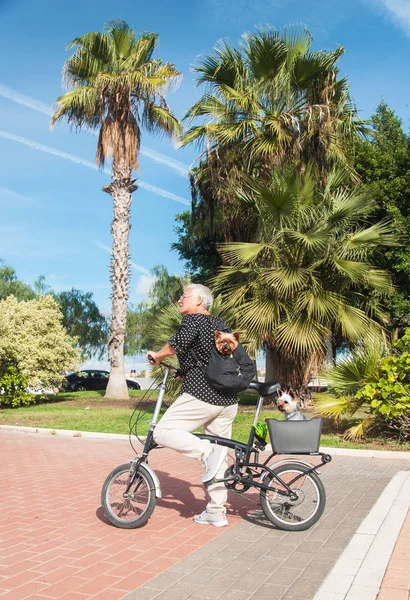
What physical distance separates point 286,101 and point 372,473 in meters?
11.2

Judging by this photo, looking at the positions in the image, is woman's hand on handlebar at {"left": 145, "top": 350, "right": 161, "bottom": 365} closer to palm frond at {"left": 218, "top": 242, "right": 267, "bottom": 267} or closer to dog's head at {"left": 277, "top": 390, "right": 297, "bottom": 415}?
dog's head at {"left": 277, "top": 390, "right": 297, "bottom": 415}

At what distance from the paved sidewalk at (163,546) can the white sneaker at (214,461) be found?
0.51 m

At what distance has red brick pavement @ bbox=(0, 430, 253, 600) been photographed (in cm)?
375

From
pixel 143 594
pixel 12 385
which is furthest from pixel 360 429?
pixel 12 385

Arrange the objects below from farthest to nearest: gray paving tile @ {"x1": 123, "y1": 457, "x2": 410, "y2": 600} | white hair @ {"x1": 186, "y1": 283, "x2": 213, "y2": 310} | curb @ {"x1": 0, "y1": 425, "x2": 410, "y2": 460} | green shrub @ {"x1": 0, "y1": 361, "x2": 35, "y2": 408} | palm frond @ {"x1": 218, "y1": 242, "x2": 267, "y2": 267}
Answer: green shrub @ {"x1": 0, "y1": 361, "x2": 35, "y2": 408}, palm frond @ {"x1": 218, "y1": 242, "x2": 267, "y2": 267}, curb @ {"x1": 0, "y1": 425, "x2": 410, "y2": 460}, white hair @ {"x1": 186, "y1": 283, "x2": 213, "y2": 310}, gray paving tile @ {"x1": 123, "y1": 457, "x2": 410, "y2": 600}

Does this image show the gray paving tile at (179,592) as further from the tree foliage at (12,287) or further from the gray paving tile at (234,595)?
Answer: the tree foliage at (12,287)

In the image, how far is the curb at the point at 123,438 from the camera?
859cm

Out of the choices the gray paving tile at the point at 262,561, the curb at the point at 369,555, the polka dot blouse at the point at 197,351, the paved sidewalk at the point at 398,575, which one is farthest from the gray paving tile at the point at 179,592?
the polka dot blouse at the point at 197,351

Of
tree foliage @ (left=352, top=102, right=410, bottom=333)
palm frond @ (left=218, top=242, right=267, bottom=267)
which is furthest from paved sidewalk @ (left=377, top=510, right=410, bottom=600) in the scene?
tree foliage @ (left=352, top=102, right=410, bottom=333)

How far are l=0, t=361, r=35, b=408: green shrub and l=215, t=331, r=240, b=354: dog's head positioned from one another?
573 inches

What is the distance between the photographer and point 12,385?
712 inches

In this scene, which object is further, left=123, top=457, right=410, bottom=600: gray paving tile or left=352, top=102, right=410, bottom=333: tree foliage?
left=352, top=102, right=410, bottom=333: tree foliage

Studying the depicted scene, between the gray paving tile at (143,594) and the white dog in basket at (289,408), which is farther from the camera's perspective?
the white dog in basket at (289,408)

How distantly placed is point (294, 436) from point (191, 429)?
82cm
